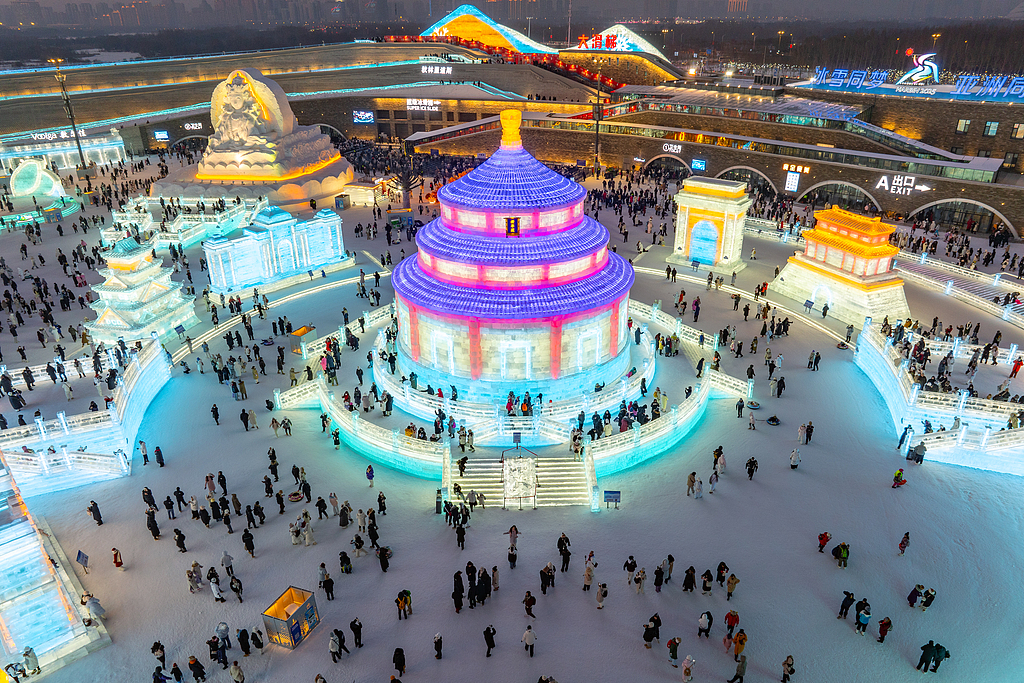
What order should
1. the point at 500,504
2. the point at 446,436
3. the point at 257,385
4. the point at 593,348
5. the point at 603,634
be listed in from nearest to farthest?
the point at 603,634 → the point at 500,504 → the point at 446,436 → the point at 593,348 → the point at 257,385

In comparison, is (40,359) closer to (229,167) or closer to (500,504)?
(500,504)

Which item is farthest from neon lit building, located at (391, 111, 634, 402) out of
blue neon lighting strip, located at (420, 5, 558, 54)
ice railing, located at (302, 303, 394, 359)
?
blue neon lighting strip, located at (420, 5, 558, 54)

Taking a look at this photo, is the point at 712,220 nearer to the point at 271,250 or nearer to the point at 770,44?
the point at 271,250

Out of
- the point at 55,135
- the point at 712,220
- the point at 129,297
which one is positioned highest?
the point at 55,135

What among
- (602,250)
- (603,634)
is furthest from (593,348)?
(603,634)

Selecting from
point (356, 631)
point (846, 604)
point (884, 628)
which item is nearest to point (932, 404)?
point (846, 604)

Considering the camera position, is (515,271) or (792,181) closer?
(515,271)

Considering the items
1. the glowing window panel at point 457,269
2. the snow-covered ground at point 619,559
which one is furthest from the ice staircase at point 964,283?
the glowing window panel at point 457,269

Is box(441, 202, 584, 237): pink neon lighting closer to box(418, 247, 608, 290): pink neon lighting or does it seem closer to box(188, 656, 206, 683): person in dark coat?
box(418, 247, 608, 290): pink neon lighting
